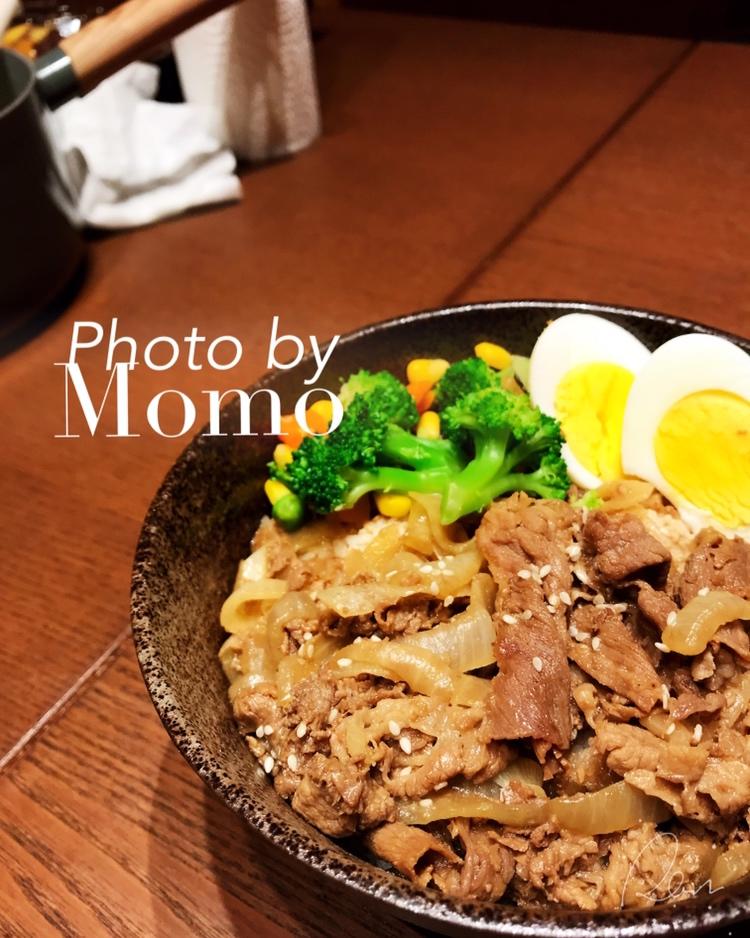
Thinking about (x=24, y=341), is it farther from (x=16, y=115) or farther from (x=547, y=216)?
(x=547, y=216)

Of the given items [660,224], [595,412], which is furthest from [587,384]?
[660,224]

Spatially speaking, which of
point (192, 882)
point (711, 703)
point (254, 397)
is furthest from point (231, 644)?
point (711, 703)

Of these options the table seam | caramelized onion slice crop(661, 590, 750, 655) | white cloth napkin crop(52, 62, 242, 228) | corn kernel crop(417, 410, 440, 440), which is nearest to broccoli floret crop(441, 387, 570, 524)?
corn kernel crop(417, 410, 440, 440)

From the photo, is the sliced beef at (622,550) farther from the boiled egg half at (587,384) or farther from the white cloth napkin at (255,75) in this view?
the white cloth napkin at (255,75)

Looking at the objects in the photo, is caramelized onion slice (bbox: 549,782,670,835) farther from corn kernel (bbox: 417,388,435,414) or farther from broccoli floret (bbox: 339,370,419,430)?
corn kernel (bbox: 417,388,435,414)

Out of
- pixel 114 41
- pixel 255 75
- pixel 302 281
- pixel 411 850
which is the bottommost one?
pixel 302 281

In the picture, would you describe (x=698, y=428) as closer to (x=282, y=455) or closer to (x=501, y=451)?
(x=501, y=451)

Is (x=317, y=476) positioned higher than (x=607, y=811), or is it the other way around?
(x=317, y=476)

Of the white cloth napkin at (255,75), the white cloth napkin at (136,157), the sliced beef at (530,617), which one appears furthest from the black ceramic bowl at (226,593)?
the white cloth napkin at (255,75)
